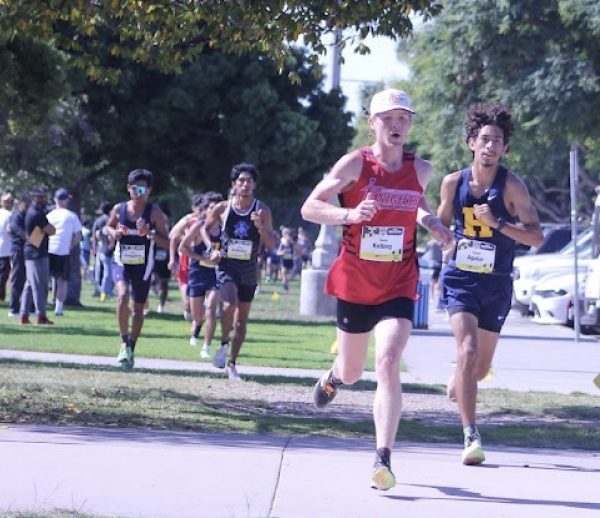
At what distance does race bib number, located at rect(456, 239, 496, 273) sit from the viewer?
345 inches

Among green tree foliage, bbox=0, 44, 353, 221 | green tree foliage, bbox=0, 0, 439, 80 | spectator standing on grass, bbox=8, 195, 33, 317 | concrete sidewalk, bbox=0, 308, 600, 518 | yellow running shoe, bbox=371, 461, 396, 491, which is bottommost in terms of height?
concrete sidewalk, bbox=0, 308, 600, 518

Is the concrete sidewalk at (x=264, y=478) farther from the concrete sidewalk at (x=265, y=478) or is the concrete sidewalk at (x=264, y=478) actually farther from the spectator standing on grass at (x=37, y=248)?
the spectator standing on grass at (x=37, y=248)

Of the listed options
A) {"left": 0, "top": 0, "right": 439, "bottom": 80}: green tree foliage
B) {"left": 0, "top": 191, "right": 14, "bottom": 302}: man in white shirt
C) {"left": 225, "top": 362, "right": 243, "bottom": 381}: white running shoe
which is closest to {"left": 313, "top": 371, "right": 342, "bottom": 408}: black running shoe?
{"left": 0, "top": 0, "right": 439, "bottom": 80}: green tree foliage

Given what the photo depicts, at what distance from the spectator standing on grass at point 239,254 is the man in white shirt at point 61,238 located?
9.06 metres

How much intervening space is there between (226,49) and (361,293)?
382cm

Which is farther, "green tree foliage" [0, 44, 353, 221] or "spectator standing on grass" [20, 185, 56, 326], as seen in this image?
"green tree foliage" [0, 44, 353, 221]

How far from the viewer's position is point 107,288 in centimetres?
3059

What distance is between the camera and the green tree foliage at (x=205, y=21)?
33.5 feet

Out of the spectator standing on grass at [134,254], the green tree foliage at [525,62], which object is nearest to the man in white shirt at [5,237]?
the green tree foliage at [525,62]

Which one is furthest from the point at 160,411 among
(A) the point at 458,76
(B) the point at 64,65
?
(A) the point at 458,76

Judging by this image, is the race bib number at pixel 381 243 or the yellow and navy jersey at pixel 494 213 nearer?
the race bib number at pixel 381 243

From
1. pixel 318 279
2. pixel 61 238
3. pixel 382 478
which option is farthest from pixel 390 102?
pixel 318 279

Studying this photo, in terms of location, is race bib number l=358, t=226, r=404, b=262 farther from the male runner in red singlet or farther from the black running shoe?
the black running shoe

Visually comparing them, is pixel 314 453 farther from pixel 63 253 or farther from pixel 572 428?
pixel 63 253
